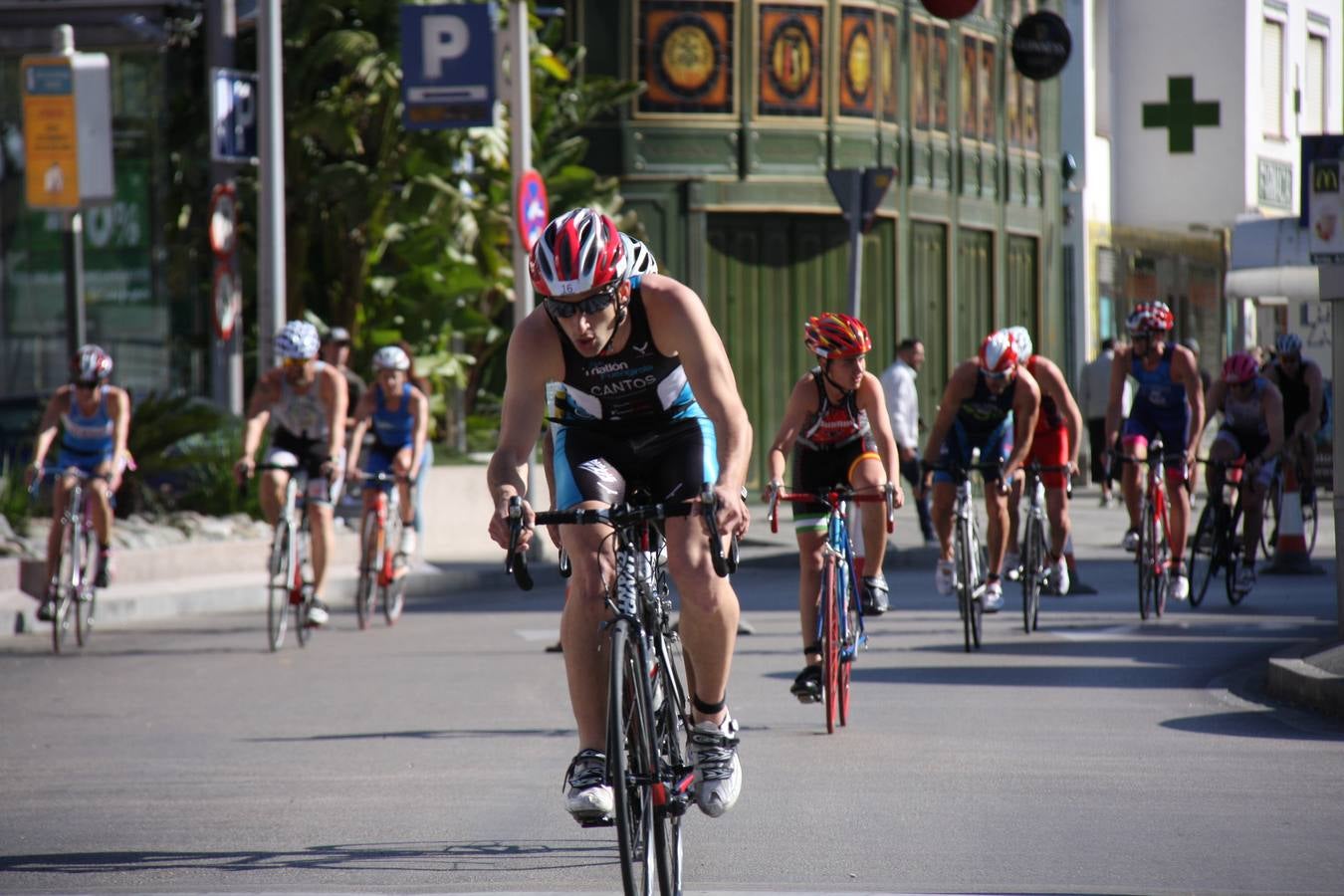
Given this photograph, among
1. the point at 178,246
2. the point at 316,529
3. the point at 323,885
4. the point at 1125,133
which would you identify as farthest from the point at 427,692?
the point at 1125,133

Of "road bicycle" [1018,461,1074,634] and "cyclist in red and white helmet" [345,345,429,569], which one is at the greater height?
"cyclist in red and white helmet" [345,345,429,569]

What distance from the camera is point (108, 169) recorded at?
19.0 m

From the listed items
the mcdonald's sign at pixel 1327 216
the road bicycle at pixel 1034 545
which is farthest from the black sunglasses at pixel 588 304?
the road bicycle at pixel 1034 545

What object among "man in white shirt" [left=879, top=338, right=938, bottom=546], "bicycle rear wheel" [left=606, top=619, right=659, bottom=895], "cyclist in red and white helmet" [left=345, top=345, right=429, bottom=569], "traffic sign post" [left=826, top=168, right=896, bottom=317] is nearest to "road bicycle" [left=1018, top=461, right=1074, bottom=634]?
"cyclist in red and white helmet" [left=345, top=345, right=429, bottom=569]

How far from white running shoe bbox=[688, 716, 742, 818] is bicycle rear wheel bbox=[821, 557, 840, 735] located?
314cm

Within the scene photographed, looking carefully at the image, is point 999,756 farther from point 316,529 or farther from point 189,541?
point 189,541

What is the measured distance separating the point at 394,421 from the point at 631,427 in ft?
29.9

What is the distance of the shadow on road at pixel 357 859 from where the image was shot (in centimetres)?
682

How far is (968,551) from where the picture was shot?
12.4 meters

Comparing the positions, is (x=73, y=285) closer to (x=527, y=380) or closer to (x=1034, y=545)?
(x=1034, y=545)

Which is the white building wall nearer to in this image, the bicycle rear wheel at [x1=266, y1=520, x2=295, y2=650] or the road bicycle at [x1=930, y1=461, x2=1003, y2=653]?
the road bicycle at [x1=930, y1=461, x2=1003, y2=653]

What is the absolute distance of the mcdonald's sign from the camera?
39.5 ft

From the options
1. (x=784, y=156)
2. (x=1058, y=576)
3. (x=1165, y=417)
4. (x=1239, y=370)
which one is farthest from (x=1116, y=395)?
(x=784, y=156)

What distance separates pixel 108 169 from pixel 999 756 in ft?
40.1
